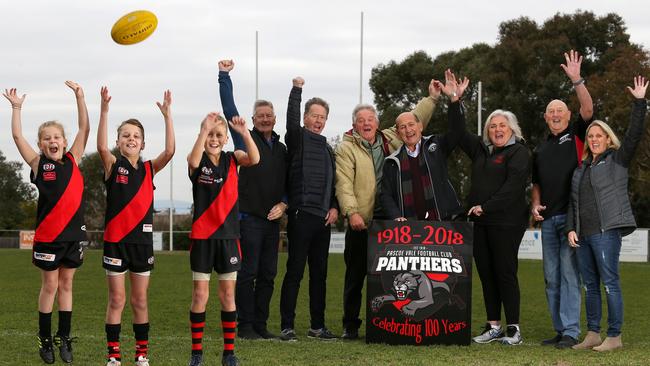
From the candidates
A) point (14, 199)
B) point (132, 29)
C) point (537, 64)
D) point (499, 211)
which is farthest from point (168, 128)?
point (14, 199)

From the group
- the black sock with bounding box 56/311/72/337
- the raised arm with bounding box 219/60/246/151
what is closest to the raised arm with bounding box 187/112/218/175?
the raised arm with bounding box 219/60/246/151

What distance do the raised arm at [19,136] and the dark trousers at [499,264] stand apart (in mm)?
3856

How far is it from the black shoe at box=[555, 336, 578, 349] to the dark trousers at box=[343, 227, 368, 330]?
5.93ft

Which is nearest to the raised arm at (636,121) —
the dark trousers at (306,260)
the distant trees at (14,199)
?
the dark trousers at (306,260)

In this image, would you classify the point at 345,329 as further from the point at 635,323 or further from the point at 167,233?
the point at 167,233

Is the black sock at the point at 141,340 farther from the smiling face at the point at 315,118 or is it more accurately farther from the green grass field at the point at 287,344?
the smiling face at the point at 315,118

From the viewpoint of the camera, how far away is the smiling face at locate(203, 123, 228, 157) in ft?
21.4

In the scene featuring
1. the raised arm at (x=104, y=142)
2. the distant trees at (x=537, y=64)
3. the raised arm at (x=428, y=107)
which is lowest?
the raised arm at (x=104, y=142)

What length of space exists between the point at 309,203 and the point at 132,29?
224 cm

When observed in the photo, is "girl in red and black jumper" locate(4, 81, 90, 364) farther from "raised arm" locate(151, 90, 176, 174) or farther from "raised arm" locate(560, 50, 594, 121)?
"raised arm" locate(560, 50, 594, 121)

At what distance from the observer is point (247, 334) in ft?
26.3

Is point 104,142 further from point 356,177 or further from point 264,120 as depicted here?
point 356,177

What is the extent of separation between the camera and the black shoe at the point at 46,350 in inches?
260

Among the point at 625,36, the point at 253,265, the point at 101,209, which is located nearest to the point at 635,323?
the point at 253,265
